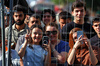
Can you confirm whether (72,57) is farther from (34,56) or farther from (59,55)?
(34,56)

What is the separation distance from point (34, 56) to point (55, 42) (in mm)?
313

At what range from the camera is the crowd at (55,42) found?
297 centimetres

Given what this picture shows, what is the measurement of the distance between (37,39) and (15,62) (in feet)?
1.29

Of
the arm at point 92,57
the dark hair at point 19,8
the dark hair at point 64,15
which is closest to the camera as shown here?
the arm at point 92,57

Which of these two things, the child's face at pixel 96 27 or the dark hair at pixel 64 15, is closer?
the child's face at pixel 96 27

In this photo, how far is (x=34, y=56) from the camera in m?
3.03

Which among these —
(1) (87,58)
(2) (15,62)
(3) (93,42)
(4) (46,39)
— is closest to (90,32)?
(3) (93,42)

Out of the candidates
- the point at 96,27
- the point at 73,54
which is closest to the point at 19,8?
the point at 73,54

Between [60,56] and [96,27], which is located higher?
[96,27]

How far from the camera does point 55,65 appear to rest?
298 centimetres

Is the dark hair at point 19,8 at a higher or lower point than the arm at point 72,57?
higher

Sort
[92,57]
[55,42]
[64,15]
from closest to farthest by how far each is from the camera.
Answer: [92,57] < [55,42] < [64,15]

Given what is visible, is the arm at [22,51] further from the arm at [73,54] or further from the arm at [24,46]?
the arm at [73,54]

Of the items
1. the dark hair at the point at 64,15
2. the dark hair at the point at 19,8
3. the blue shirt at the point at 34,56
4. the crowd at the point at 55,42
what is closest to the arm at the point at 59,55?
the crowd at the point at 55,42
